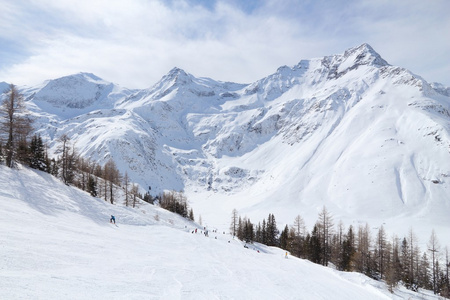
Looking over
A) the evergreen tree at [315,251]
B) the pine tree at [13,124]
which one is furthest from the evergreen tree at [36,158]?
the evergreen tree at [315,251]

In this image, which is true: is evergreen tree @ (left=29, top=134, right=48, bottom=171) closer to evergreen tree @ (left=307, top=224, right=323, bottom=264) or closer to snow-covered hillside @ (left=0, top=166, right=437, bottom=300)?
snow-covered hillside @ (left=0, top=166, right=437, bottom=300)

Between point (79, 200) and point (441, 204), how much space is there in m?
140

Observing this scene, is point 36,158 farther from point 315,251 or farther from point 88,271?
point 315,251

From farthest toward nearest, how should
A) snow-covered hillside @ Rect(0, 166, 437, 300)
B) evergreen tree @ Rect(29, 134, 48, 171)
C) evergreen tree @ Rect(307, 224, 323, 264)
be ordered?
evergreen tree @ Rect(307, 224, 323, 264) < evergreen tree @ Rect(29, 134, 48, 171) < snow-covered hillside @ Rect(0, 166, 437, 300)

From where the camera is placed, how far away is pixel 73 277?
977cm

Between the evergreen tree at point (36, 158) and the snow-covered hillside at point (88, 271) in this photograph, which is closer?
the snow-covered hillside at point (88, 271)

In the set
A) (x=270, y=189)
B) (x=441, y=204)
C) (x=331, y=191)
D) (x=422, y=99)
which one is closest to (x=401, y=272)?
(x=441, y=204)

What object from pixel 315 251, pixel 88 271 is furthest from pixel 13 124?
pixel 315 251

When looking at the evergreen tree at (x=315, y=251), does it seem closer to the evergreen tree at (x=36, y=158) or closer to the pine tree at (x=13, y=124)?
the evergreen tree at (x=36, y=158)

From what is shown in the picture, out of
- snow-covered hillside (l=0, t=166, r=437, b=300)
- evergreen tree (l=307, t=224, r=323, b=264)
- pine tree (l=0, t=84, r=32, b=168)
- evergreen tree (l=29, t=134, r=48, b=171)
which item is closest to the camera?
snow-covered hillside (l=0, t=166, r=437, b=300)

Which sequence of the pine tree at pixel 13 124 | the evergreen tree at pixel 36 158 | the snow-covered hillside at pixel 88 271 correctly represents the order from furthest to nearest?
the evergreen tree at pixel 36 158, the pine tree at pixel 13 124, the snow-covered hillside at pixel 88 271

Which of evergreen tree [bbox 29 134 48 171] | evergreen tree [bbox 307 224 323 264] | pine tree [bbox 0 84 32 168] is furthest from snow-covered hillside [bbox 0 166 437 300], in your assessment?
evergreen tree [bbox 307 224 323 264]

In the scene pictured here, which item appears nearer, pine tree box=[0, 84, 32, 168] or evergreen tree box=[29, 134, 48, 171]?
pine tree box=[0, 84, 32, 168]

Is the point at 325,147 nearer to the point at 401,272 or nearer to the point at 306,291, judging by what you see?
the point at 401,272
